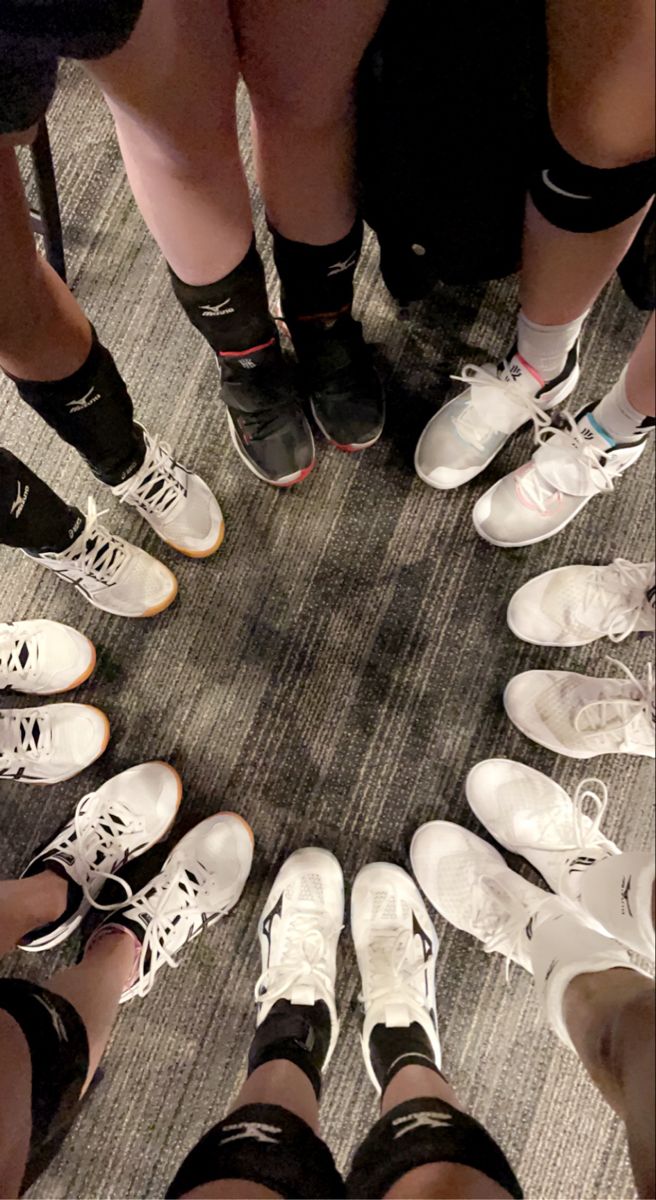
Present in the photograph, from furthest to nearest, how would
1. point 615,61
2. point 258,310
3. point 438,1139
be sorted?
point 258,310 → point 438,1139 → point 615,61

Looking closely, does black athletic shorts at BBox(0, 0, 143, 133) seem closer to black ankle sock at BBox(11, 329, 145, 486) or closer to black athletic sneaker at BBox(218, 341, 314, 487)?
black ankle sock at BBox(11, 329, 145, 486)

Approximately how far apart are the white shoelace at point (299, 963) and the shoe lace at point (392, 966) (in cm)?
6

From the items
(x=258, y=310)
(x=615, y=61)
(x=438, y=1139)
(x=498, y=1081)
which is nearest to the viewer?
(x=615, y=61)

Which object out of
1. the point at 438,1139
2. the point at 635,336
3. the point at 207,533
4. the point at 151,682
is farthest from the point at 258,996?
the point at 635,336

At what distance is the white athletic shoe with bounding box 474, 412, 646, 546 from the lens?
3.07 ft

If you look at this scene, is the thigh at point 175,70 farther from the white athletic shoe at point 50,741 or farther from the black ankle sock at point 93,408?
the white athletic shoe at point 50,741

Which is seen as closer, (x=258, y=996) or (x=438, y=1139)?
(x=438, y=1139)

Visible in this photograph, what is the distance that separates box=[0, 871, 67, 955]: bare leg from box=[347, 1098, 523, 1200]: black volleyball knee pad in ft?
1.46

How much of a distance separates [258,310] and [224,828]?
0.74m

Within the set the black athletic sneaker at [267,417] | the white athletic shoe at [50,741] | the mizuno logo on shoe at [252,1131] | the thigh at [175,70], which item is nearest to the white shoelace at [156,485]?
the black athletic sneaker at [267,417]

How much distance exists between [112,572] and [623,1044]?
83 cm

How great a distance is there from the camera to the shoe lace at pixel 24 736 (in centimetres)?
100

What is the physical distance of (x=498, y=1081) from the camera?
96 cm

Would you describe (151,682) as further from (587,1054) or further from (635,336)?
(635,336)
